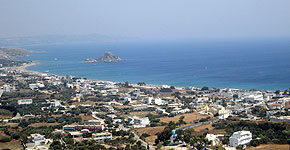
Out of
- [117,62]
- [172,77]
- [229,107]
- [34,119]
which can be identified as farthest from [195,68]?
[34,119]

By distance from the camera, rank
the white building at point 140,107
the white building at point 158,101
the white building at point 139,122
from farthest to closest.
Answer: the white building at point 158,101, the white building at point 140,107, the white building at point 139,122

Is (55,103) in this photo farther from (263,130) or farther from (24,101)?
(263,130)

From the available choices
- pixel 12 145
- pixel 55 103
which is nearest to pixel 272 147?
pixel 12 145

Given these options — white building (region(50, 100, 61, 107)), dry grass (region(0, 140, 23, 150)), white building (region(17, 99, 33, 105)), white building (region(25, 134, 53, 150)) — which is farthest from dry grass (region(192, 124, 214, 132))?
white building (region(17, 99, 33, 105))

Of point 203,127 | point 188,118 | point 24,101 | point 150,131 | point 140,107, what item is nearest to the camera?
point 150,131

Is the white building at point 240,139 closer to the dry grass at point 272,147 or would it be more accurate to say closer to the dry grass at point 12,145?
the dry grass at point 272,147

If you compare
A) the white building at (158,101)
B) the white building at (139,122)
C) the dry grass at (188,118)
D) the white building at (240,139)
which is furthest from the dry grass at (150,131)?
the white building at (158,101)

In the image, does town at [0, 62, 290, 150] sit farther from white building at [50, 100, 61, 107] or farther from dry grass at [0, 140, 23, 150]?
white building at [50, 100, 61, 107]
